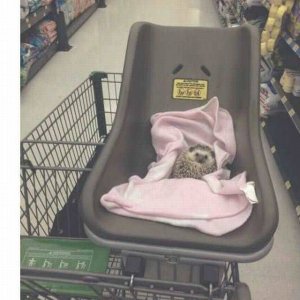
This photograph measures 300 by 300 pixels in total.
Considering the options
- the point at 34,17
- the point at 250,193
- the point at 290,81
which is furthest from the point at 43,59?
the point at 250,193

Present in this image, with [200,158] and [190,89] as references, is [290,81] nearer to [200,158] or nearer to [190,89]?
[190,89]

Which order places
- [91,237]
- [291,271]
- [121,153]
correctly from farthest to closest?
[291,271]
[121,153]
[91,237]

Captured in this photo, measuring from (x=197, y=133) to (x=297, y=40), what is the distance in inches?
36.3

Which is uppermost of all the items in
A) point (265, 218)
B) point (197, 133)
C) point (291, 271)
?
point (265, 218)

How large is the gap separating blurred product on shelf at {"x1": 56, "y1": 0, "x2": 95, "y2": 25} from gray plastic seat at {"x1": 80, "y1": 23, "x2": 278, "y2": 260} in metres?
2.71

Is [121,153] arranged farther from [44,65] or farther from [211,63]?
[44,65]

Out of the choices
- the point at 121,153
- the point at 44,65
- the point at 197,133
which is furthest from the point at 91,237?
the point at 44,65

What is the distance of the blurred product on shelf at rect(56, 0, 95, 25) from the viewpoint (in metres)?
3.64

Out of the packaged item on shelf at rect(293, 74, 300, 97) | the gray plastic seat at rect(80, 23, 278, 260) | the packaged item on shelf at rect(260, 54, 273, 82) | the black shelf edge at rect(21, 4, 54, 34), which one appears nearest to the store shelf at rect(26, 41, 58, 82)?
the black shelf edge at rect(21, 4, 54, 34)

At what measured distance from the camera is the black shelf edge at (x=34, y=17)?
2.77 metres

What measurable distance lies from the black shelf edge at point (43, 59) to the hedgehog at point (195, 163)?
2222mm

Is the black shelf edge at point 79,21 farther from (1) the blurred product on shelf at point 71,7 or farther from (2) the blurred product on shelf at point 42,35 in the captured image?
(2) the blurred product on shelf at point 42,35

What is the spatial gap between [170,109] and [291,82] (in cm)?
96

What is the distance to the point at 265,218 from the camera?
2.34 ft
